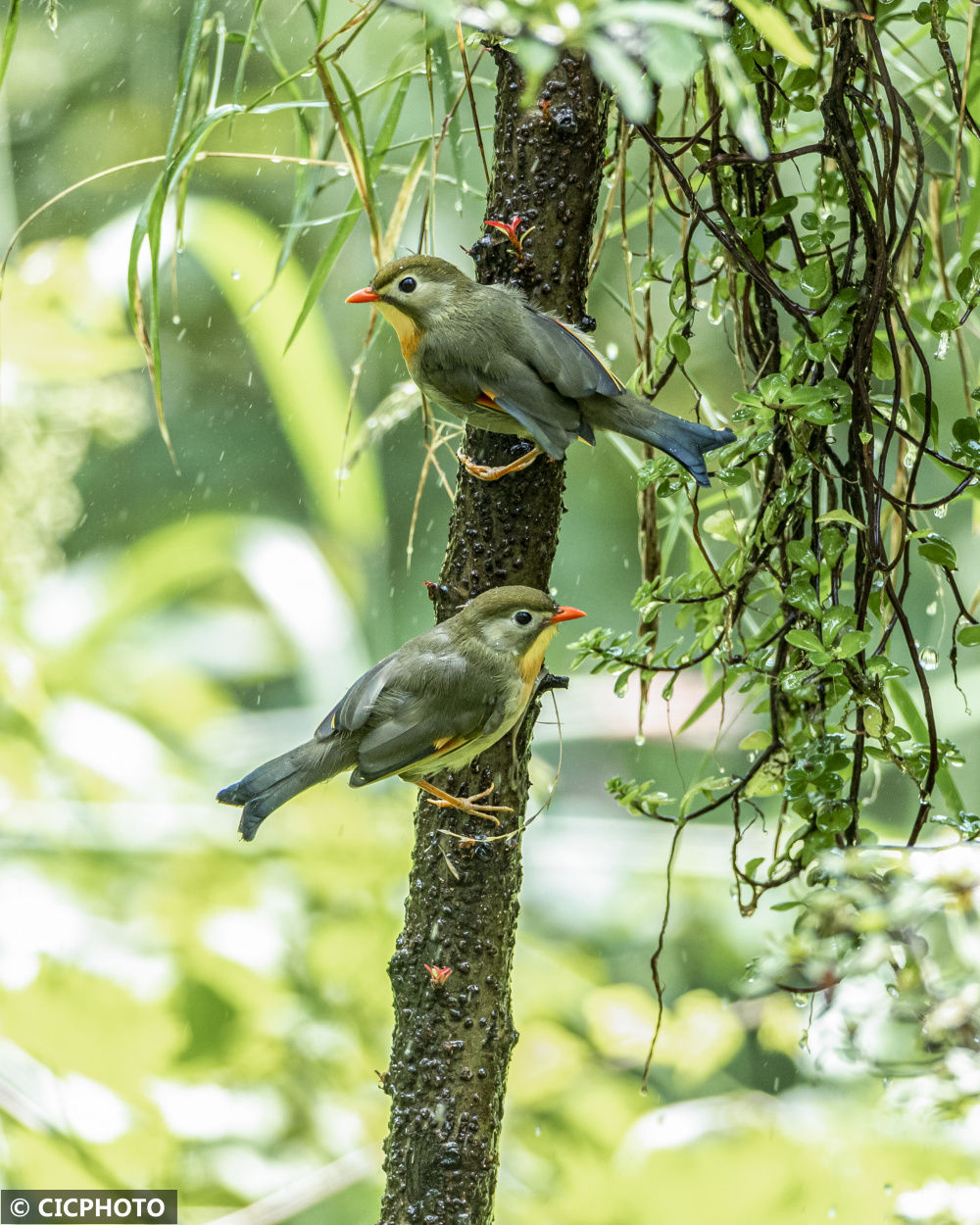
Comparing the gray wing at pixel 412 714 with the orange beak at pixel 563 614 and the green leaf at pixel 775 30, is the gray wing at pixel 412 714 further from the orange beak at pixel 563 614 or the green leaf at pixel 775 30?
the green leaf at pixel 775 30

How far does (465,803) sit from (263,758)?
1848 mm

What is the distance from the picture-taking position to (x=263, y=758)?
290 cm

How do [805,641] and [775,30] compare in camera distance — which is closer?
[775,30]

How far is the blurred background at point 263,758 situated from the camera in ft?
7.70

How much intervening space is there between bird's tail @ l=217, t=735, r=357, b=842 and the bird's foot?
0.95ft

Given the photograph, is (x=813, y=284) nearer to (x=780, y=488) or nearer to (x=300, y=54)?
(x=780, y=488)

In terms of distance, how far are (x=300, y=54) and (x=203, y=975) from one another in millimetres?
2095

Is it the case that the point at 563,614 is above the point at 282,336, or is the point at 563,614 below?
below

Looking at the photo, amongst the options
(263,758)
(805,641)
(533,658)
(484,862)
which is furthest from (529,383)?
(263,758)

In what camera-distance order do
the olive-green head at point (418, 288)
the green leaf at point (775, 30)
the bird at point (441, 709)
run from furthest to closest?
the olive-green head at point (418, 288) → the bird at point (441, 709) → the green leaf at point (775, 30)

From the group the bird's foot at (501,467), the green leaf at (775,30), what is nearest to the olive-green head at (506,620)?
the bird's foot at (501,467)

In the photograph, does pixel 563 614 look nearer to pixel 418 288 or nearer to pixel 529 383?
pixel 529 383

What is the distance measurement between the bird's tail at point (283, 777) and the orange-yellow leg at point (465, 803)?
0.08m

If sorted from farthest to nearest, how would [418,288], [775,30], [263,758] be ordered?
1. [263,758]
2. [418,288]
3. [775,30]
